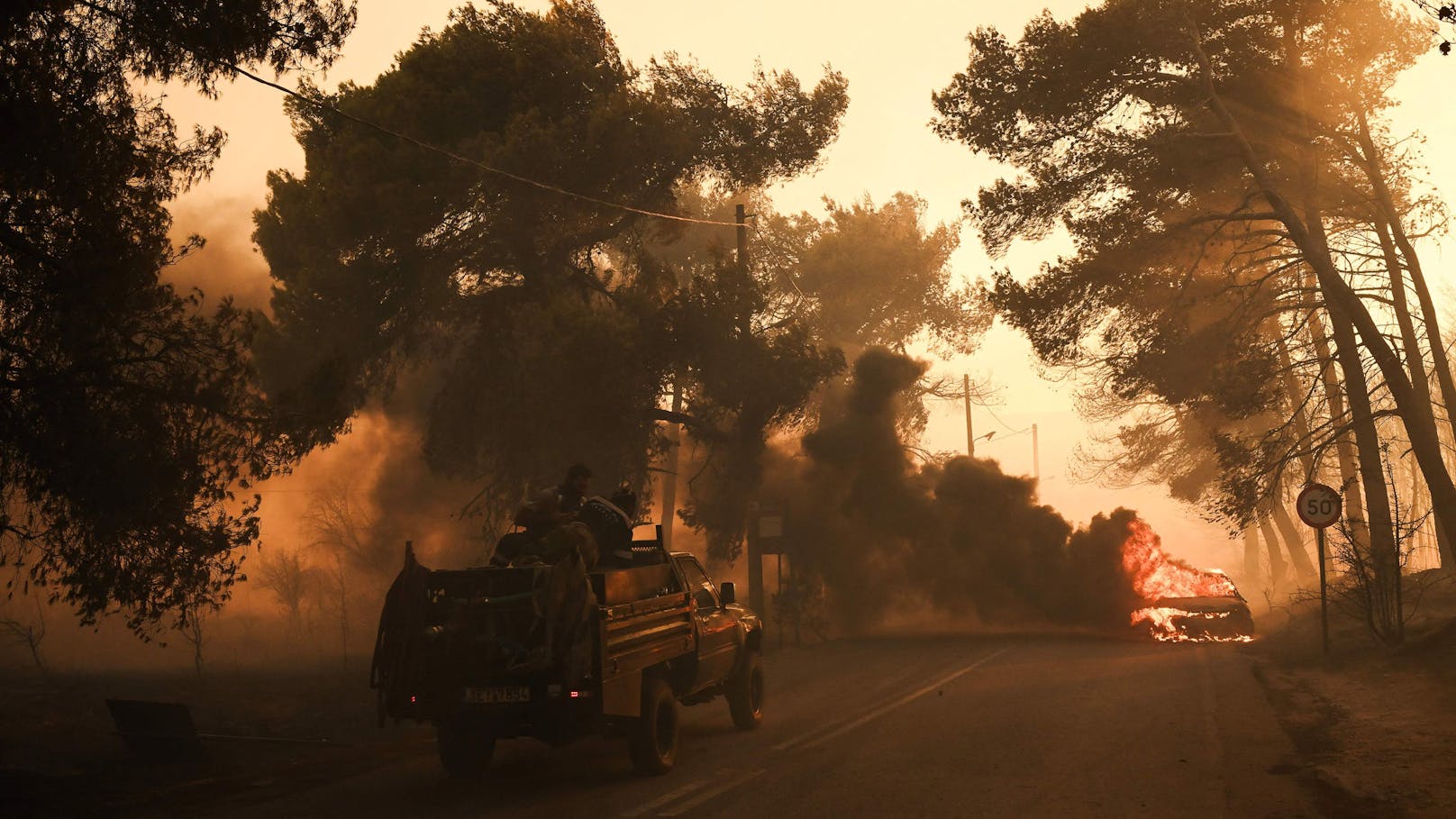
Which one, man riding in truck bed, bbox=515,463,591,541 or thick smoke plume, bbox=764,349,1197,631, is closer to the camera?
man riding in truck bed, bbox=515,463,591,541

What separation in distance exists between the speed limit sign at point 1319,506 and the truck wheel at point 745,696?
9734 mm

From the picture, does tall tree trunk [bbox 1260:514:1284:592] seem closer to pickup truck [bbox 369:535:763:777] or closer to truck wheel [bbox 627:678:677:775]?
truck wheel [bbox 627:678:677:775]

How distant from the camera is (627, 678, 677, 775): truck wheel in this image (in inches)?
385

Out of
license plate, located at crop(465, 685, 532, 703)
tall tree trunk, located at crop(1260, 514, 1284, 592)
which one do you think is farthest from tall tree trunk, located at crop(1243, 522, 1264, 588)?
license plate, located at crop(465, 685, 532, 703)

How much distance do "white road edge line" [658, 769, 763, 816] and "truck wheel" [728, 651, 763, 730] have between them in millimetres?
2813

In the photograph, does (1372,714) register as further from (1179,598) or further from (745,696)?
(1179,598)

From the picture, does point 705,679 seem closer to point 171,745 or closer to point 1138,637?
point 171,745

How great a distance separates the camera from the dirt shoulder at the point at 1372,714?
8430 mm

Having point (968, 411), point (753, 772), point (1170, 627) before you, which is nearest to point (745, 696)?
point (753, 772)

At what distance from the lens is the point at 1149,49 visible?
21.0m

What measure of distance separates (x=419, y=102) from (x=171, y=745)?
15.4m

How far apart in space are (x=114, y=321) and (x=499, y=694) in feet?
16.9

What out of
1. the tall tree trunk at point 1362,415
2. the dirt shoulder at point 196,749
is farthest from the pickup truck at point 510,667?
the tall tree trunk at point 1362,415

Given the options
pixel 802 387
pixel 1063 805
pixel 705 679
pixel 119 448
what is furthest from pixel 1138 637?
pixel 119 448
